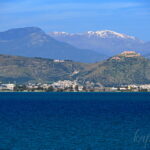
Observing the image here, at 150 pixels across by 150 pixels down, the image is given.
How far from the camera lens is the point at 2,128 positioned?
274 ft

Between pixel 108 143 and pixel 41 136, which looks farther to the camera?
pixel 41 136

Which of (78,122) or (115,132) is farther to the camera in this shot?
(78,122)

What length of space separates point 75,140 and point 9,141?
24.9 feet

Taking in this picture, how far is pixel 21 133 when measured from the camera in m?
76.8

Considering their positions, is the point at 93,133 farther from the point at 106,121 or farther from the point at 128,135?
the point at 106,121

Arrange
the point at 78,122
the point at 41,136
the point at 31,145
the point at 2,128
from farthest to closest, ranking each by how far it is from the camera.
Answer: the point at 78,122
the point at 2,128
the point at 41,136
the point at 31,145

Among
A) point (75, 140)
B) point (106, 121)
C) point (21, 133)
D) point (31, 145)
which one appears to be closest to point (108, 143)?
point (75, 140)

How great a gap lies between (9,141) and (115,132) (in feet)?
50.2

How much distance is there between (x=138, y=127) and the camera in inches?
3314

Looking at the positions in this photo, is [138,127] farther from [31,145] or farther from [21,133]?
[31,145]

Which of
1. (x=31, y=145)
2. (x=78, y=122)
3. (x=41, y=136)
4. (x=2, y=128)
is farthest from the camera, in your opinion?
(x=78, y=122)

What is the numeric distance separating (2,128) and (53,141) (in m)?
16.8

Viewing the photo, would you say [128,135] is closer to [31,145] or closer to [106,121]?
[31,145]

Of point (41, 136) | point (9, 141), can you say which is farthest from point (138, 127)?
point (9, 141)
